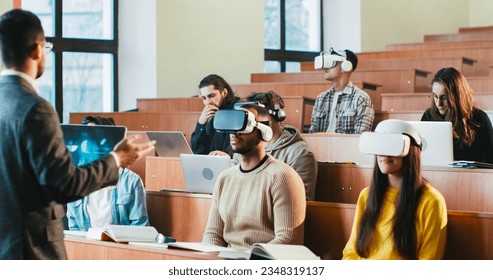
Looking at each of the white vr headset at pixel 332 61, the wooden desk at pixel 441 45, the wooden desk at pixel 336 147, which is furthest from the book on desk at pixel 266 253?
the wooden desk at pixel 441 45

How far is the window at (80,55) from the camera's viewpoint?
26.4ft

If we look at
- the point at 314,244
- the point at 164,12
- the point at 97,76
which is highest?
the point at 164,12

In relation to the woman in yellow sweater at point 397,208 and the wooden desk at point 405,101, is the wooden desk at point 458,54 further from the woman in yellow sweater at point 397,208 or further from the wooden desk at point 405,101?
the woman in yellow sweater at point 397,208

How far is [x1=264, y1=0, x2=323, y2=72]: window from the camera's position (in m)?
9.48

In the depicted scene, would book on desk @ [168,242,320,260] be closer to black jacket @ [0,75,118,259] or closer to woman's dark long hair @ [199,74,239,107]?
black jacket @ [0,75,118,259]

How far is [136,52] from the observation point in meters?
8.37

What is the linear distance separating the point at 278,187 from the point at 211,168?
2.20 feet

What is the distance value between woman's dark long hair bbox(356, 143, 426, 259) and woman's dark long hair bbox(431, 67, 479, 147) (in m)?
1.25

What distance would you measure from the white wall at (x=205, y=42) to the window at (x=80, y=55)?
0.47 meters

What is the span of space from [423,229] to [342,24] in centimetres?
652

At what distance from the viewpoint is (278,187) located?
3.85m
